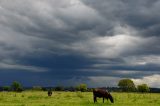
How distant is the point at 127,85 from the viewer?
176375 millimetres

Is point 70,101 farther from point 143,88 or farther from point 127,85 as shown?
point 143,88

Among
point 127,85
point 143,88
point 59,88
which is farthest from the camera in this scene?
point 59,88

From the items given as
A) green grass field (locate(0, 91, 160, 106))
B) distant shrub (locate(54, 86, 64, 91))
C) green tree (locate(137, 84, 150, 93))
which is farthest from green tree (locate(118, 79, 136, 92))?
green grass field (locate(0, 91, 160, 106))

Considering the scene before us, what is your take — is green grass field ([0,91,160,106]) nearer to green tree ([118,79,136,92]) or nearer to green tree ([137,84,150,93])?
green tree ([118,79,136,92])

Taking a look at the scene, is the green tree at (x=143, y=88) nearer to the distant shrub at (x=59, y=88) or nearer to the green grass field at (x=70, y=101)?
the distant shrub at (x=59, y=88)

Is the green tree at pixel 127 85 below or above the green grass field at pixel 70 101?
above

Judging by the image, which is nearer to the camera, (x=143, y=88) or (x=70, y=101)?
(x=70, y=101)

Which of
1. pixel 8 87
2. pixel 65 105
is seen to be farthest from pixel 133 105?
pixel 8 87

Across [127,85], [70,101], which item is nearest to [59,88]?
[127,85]

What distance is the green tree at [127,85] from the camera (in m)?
175

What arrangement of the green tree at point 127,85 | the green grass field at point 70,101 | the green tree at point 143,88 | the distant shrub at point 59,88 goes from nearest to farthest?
the green grass field at point 70,101 < the green tree at point 143,88 < the green tree at point 127,85 < the distant shrub at point 59,88

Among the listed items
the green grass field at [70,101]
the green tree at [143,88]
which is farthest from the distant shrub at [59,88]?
the green grass field at [70,101]

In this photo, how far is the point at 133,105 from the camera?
3659 cm

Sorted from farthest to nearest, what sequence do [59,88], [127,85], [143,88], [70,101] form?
[59,88] < [127,85] < [143,88] < [70,101]
